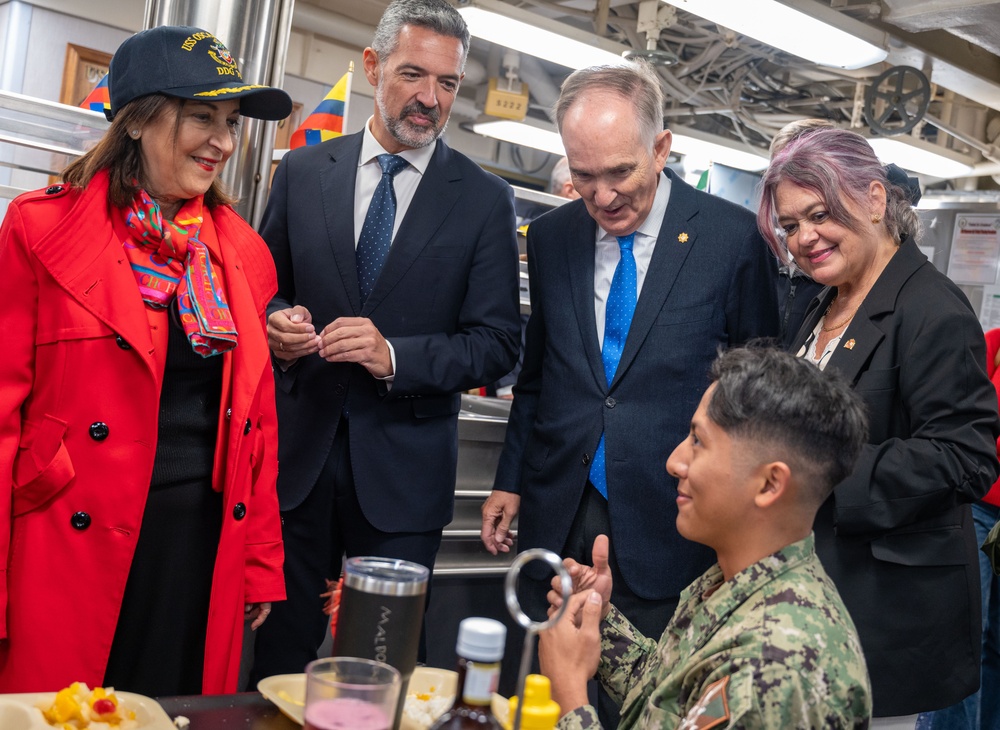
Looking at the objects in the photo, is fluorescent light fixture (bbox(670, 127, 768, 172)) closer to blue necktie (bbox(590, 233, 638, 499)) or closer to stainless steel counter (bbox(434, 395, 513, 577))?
stainless steel counter (bbox(434, 395, 513, 577))

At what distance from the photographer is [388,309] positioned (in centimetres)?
246

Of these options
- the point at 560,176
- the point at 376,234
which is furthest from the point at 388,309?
the point at 560,176

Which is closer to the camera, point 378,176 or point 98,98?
point 378,176

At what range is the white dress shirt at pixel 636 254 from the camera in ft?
7.97

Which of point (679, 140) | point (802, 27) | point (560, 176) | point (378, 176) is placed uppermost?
point (679, 140)

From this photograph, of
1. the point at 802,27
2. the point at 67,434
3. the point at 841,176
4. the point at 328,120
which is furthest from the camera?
the point at 802,27

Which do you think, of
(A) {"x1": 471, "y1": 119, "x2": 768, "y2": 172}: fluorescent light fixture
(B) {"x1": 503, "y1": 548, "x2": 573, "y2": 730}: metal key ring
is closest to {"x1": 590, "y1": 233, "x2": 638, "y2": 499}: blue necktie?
(B) {"x1": 503, "y1": 548, "x2": 573, "y2": 730}: metal key ring

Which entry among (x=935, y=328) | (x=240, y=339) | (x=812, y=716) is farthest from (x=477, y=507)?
(x=812, y=716)

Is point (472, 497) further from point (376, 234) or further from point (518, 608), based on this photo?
point (518, 608)

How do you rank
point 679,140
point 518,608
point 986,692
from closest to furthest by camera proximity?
point 518,608 < point 986,692 < point 679,140

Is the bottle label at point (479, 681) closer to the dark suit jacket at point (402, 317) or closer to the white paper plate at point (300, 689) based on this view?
the white paper plate at point (300, 689)

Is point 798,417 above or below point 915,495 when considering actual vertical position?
above

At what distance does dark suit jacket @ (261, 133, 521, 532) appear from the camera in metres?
2.41

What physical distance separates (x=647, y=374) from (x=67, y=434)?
1.22 meters
